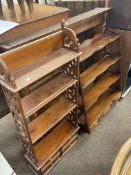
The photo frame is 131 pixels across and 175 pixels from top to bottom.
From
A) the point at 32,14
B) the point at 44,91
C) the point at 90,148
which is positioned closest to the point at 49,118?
the point at 44,91

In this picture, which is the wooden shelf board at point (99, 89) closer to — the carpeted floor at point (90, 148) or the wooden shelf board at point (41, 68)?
the carpeted floor at point (90, 148)

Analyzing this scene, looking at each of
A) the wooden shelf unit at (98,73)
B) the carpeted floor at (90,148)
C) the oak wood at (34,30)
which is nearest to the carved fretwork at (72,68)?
the wooden shelf unit at (98,73)

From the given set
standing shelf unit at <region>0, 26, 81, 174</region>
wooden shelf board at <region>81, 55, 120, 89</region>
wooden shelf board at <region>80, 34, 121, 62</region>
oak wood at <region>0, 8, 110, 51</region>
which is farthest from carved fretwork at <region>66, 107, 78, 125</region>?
oak wood at <region>0, 8, 110, 51</region>

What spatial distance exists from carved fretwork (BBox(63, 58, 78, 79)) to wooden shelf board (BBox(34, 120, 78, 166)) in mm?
527

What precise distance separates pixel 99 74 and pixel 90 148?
27.0 inches

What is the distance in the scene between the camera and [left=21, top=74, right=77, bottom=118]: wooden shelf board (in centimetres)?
115

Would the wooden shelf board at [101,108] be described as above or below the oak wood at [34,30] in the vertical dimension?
below

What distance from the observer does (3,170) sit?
106cm

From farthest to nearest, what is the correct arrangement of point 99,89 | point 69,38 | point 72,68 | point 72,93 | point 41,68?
point 99,89 < point 72,93 < point 72,68 < point 69,38 < point 41,68

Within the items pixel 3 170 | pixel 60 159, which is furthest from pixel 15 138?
pixel 3 170

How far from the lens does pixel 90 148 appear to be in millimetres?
1732

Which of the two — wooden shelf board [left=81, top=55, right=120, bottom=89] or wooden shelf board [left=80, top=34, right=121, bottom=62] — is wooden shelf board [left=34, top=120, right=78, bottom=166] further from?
wooden shelf board [left=80, top=34, right=121, bottom=62]

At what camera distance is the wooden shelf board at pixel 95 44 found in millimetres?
1528

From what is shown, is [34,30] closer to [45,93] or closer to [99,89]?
[45,93]
